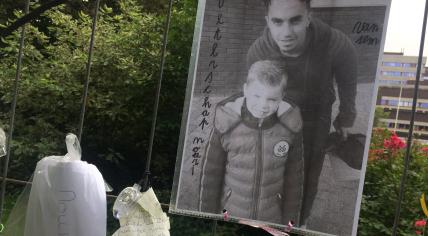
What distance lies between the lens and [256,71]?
62.1 inches

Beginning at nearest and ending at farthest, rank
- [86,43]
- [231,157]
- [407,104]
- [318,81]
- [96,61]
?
[318,81] < [231,157] < [407,104] < [96,61] < [86,43]

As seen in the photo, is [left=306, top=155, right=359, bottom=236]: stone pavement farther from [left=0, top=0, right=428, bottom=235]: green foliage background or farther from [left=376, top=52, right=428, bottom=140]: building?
[left=0, top=0, right=428, bottom=235]: green foliage background

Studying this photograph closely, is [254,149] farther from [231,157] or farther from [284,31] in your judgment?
[284,31]

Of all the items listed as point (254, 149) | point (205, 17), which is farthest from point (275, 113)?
point (205, 17)

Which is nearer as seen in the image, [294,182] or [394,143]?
[294,182]

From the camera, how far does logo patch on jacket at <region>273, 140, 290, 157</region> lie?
1.55m

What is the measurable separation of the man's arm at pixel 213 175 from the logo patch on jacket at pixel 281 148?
0.51 ft

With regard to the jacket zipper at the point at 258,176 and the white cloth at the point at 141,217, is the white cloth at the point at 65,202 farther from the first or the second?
the jacket zipper at the point at 258,176

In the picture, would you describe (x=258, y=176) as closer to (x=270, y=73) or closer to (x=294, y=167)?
(x=294, y=167)

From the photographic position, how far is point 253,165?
1593 millimetres

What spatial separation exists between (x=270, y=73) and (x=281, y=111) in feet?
0.37

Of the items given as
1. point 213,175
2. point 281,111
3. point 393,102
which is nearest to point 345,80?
point 281,111

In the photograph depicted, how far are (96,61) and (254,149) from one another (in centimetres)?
349

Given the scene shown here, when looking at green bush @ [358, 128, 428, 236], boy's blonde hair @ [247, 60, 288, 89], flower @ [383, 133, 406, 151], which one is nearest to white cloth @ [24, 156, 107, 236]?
boy's blonde hair @ [247, 60, 288, 89]
